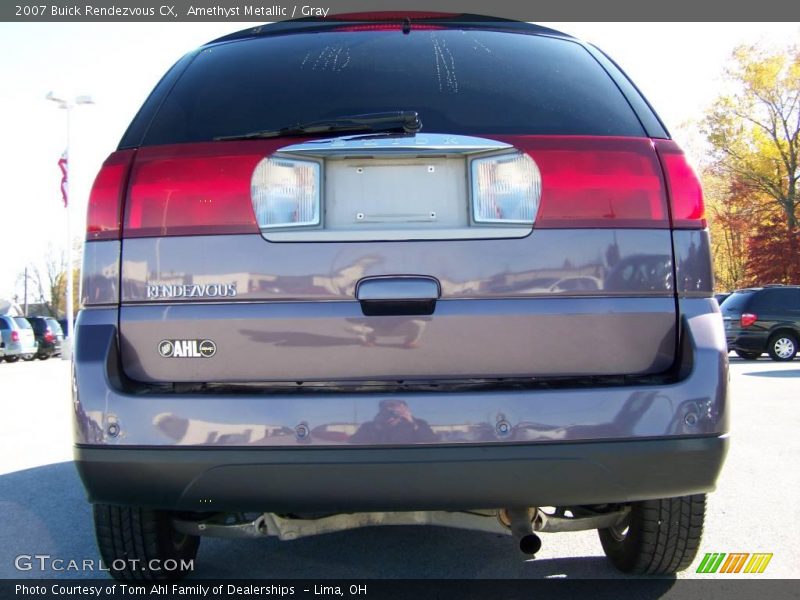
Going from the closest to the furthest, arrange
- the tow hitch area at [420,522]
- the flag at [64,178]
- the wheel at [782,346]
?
the tow hitch area at [420,522], the wheel at [782,346], the flag at [64,178]

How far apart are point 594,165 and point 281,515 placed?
4.82 feet

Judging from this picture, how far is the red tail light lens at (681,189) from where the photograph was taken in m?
2.44

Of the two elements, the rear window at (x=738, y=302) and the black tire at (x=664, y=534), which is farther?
the rear window at (x=738, y=302)

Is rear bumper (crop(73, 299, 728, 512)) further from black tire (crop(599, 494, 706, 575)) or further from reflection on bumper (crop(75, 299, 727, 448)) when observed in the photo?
black tire (crop(599, 494, 706, 575))

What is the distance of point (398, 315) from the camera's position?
2.30 meters

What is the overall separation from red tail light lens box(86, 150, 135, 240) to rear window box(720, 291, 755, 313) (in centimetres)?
1918

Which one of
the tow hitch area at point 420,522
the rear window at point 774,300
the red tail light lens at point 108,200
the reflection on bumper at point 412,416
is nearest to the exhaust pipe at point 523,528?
the tow hitch area at point 420,522

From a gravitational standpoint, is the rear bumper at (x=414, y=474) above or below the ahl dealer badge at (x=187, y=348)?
below

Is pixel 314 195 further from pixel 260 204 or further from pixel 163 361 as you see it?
pixel 163 361

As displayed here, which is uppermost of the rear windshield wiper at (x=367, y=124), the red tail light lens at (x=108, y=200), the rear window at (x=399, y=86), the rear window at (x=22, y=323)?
the rear window at (x=399, y=86)

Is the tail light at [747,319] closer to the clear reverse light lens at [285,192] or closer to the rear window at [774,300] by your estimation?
the rear window at [774,300]

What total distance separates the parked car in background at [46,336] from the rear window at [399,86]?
35.4 metres

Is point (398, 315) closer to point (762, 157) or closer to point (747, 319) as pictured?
point (747, 319)

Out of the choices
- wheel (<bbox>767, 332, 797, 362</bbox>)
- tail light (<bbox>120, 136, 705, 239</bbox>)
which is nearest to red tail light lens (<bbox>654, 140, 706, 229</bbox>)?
tail light (<bbox>120, 136, 705, 239</bbox>)
